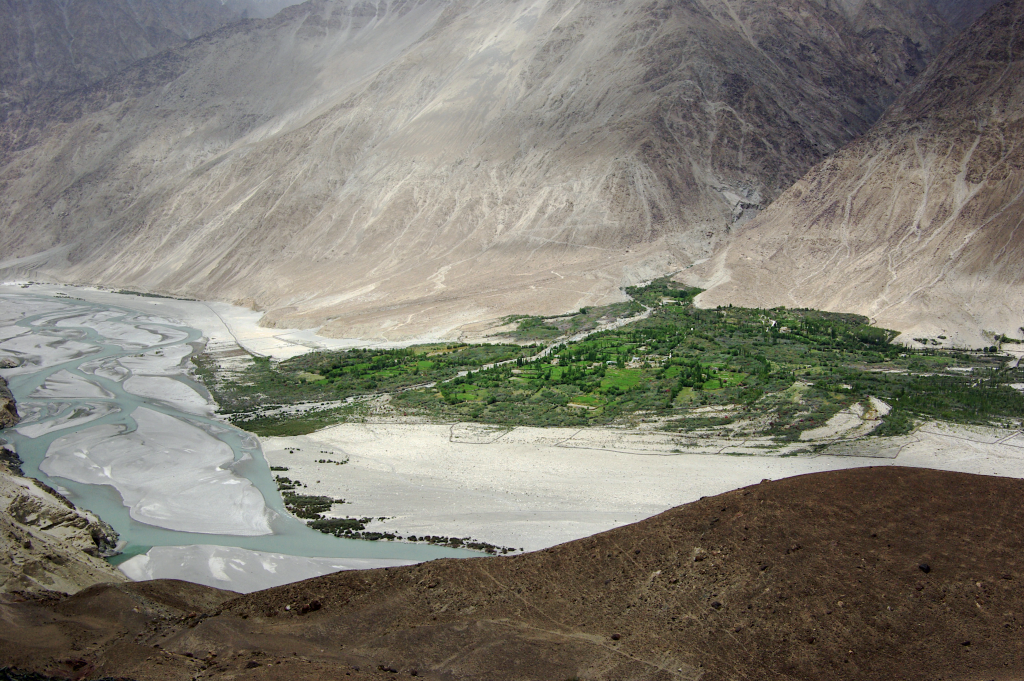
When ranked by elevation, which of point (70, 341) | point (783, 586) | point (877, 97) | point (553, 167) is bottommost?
point (70, 341)

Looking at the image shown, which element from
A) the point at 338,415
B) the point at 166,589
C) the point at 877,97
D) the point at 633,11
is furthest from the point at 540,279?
the point at 877,97

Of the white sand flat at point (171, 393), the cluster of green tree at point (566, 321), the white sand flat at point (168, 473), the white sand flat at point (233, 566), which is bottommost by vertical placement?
the white sand flat at point (171, 393)

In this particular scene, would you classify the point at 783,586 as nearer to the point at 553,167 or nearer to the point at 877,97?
the point at 553,167

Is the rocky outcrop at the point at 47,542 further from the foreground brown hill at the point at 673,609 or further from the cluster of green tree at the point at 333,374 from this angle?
the cluster of green tree at the point at 333,374

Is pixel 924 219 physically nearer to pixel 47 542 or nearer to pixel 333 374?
pixel 333 374

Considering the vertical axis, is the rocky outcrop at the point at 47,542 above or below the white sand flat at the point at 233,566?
above

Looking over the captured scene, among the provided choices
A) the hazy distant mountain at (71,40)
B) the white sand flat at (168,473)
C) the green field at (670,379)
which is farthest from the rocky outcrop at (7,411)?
the hazy distant mountain at (71,40)
